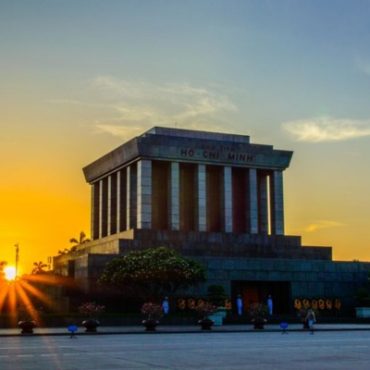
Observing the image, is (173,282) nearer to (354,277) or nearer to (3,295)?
(3,295)

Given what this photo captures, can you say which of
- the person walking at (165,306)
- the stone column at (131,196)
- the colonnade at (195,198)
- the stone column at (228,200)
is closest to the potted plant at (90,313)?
the person walking at (165,306)

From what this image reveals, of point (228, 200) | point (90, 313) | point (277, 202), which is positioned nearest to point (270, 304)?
point (228, 200)

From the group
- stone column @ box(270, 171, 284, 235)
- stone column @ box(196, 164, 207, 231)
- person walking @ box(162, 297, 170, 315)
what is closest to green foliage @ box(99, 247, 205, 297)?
person walking @ box(162, 297, 170, 315)

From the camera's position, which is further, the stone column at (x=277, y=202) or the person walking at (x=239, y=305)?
the stone column at (x=277, y=202)

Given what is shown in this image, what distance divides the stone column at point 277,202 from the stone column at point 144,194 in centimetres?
1414

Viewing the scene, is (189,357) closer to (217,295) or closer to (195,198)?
(217,295)

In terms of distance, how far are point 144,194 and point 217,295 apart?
59.1 feet

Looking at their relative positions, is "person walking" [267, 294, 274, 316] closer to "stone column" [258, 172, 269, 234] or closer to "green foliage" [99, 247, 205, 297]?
"green foliage" [99, 247, 205, 297]

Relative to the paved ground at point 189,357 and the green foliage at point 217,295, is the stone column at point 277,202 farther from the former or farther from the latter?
the paved ground at point 189,357

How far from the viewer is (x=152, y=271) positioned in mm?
54625

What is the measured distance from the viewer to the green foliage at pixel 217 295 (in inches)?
2242

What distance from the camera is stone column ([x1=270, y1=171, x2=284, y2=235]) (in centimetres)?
7831

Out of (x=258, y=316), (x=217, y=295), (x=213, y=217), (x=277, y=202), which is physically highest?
(x=277, y=202)

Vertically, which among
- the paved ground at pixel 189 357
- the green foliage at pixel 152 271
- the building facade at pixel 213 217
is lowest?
the paved ground at pixel 189 357
